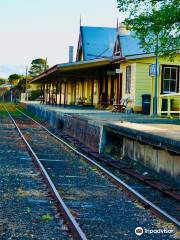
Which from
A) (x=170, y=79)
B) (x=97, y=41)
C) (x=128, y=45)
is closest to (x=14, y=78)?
(x=97, y=41)

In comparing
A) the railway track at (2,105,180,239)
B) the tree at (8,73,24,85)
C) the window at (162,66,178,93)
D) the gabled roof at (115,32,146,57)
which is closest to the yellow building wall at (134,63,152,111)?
the window at (162,66,178,93)

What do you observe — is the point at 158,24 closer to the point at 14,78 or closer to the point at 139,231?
the point at 139,231

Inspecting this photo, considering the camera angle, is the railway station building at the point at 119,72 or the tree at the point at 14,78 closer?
the railway station building at the point at 119,72

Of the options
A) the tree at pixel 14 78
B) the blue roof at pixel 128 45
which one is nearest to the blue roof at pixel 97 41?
the blue roof at pixel 128 45

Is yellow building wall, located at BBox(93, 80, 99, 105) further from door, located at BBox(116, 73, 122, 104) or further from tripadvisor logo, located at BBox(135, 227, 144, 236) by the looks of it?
tripadvisor logo, located at BBox(135, 227, 144, 236)

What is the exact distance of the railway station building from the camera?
87.7 feet

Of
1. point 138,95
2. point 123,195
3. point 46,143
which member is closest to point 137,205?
point 123,195

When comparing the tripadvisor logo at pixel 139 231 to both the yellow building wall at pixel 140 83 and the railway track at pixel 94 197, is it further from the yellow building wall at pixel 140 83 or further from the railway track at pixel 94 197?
the yellow building wall at pixel 140 83

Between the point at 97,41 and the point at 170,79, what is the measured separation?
18.1m

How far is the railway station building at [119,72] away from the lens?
87.7 ft

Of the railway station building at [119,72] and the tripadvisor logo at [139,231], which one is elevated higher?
the railway station building at [119,72]

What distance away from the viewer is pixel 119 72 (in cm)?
2864

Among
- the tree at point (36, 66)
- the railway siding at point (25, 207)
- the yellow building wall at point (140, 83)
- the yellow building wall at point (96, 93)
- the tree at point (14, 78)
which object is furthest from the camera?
the tree at point (36, 66)

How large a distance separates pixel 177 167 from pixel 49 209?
3.50 metres
